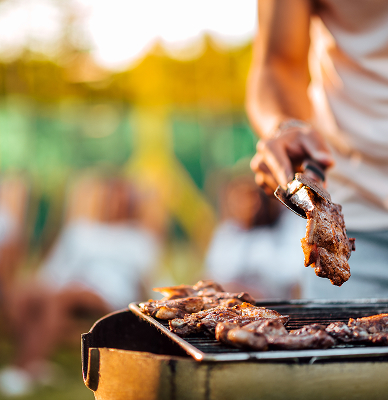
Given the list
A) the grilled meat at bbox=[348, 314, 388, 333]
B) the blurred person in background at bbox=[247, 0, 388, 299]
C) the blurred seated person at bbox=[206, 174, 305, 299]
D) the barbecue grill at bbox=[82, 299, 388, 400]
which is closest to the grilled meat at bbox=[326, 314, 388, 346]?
the grilled meat at bbox=[348, 314, 388, 333]

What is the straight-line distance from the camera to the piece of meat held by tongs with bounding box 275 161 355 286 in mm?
1310

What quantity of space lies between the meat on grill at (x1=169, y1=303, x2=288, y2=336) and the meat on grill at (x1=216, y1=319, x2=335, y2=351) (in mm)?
89

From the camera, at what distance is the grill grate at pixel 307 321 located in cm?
101

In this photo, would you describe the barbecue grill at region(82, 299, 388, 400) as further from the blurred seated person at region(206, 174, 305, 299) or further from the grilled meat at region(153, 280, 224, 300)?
the blurred seated person at region(206, 174, 305, 299)

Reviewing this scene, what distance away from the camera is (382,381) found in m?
1.03

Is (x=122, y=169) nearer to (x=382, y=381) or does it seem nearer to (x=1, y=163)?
(x=1, y=163)

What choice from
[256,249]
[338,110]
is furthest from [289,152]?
[256,249]

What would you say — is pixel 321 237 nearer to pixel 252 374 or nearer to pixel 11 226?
pixel 252 374

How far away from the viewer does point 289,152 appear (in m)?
1.59

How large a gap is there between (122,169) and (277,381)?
326 inches

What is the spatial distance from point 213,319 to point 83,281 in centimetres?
402

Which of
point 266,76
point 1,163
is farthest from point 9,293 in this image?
point 266,76

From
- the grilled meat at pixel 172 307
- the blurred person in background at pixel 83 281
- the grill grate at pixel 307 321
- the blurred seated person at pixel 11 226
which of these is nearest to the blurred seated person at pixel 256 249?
the blurred person in background at pixel 83 281

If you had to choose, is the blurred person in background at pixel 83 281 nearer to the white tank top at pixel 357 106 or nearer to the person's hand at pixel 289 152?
the white tank top at pixel 357 106
